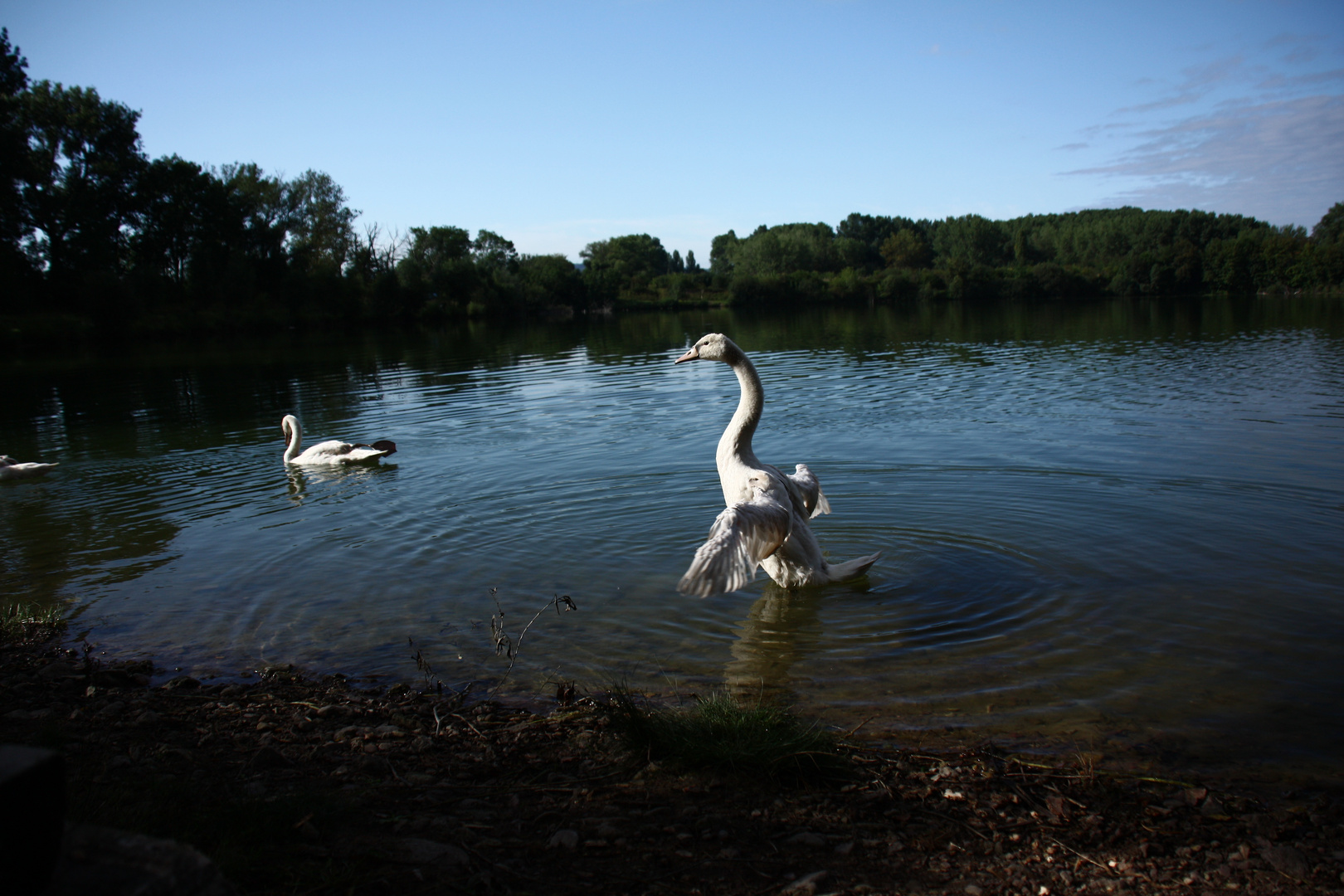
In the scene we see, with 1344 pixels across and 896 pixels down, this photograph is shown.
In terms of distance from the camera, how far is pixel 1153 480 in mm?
12250

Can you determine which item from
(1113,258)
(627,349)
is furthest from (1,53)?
(1113,258)

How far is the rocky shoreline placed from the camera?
143 inches

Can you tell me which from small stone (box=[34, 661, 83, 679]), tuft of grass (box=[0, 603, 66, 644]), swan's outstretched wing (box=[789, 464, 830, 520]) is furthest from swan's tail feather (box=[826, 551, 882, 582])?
tuft of grass (box=[0, 603, 66, 644])

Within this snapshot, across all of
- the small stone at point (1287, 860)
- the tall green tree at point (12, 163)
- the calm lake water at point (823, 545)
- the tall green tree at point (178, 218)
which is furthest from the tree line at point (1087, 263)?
the small stone at point (1287, 860)

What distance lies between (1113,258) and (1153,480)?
6050 inches

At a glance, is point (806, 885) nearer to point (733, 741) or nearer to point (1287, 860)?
point (733, 741)

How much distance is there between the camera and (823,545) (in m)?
10.2

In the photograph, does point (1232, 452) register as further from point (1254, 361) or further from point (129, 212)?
point (129, 212)

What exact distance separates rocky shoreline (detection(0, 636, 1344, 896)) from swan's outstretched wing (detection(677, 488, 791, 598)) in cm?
144

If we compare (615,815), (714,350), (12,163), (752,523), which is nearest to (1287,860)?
(615,815)

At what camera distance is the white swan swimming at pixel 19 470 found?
1585 cm

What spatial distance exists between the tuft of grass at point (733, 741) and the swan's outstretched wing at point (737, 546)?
1.30 meters

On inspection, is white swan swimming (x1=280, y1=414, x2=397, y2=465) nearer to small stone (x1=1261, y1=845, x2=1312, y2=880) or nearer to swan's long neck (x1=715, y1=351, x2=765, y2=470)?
swan's long neck (x1=715, y1=351, x2=765, y2=470)

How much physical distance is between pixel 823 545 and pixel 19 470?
15.7 metres
